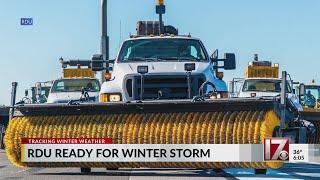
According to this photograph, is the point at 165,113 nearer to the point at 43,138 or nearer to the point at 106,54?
the point at 43,138

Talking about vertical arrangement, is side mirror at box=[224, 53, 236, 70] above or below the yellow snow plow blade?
above

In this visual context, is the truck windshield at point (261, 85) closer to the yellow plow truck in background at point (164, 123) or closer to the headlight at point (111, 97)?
the headlight at point (111, 97)

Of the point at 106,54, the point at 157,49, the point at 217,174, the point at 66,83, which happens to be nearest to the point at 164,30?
the point at 106,54

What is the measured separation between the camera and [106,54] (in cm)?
1555

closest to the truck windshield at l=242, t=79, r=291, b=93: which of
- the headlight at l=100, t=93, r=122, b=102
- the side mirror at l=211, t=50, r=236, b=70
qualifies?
the side mirror at l=211, t=50, r=236, b=70

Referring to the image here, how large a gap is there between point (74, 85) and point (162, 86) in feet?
41.3

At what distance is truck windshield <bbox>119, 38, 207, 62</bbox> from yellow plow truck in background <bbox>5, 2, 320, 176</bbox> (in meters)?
2.23

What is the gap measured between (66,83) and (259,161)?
15091 mm

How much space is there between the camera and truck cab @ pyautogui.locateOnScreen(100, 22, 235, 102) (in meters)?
→ 12.4

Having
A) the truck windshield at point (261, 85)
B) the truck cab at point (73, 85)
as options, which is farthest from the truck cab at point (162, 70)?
the truck windshield at point (261, 85)

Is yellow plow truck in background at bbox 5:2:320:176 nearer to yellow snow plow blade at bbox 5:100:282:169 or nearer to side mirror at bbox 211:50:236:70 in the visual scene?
yellow snow plow blade at bbox 5:100:282:169

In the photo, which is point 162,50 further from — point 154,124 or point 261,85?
point 261,85

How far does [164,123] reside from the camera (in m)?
10.7

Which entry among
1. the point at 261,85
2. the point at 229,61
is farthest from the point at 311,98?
the point at 229,61
